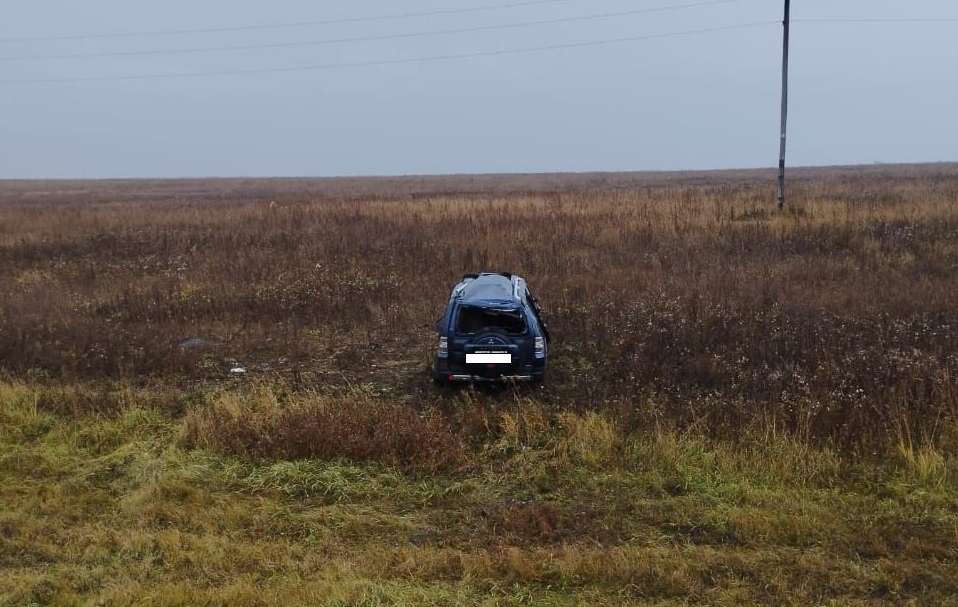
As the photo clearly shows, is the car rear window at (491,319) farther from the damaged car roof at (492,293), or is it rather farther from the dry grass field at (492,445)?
the dry grass field at (492,445)

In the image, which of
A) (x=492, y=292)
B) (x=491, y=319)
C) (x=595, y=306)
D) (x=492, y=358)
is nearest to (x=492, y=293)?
(x=492, y=292)

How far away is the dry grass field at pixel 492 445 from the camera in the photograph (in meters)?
4.36

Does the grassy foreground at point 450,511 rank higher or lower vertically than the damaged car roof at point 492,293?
lower

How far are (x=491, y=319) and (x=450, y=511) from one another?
2.82 metres

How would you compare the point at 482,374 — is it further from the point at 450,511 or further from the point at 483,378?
the point at 450,511

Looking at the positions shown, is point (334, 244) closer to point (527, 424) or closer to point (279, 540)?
point (527, 424)

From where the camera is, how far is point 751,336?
9.38m

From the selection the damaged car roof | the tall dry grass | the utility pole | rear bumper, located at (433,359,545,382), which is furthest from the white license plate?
the utility pole

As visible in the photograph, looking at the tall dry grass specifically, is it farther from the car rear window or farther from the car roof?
the car roof

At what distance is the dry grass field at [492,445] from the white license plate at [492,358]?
1.48ft

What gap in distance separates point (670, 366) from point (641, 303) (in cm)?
267

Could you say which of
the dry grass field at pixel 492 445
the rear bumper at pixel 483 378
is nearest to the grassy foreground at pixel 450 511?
the dry grass field at pixel 492 445

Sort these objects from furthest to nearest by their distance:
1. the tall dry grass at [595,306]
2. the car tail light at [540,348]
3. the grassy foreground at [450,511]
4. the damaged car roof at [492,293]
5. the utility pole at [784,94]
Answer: the utility pole at [784,94] < the damaged car roof at [492,293] < the car tail light at [540,348] < the tall dry grass at [595,306] < the grassy foreground at [450,511]

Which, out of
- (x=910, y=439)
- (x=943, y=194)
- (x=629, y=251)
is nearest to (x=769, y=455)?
(x=910, y=439)
